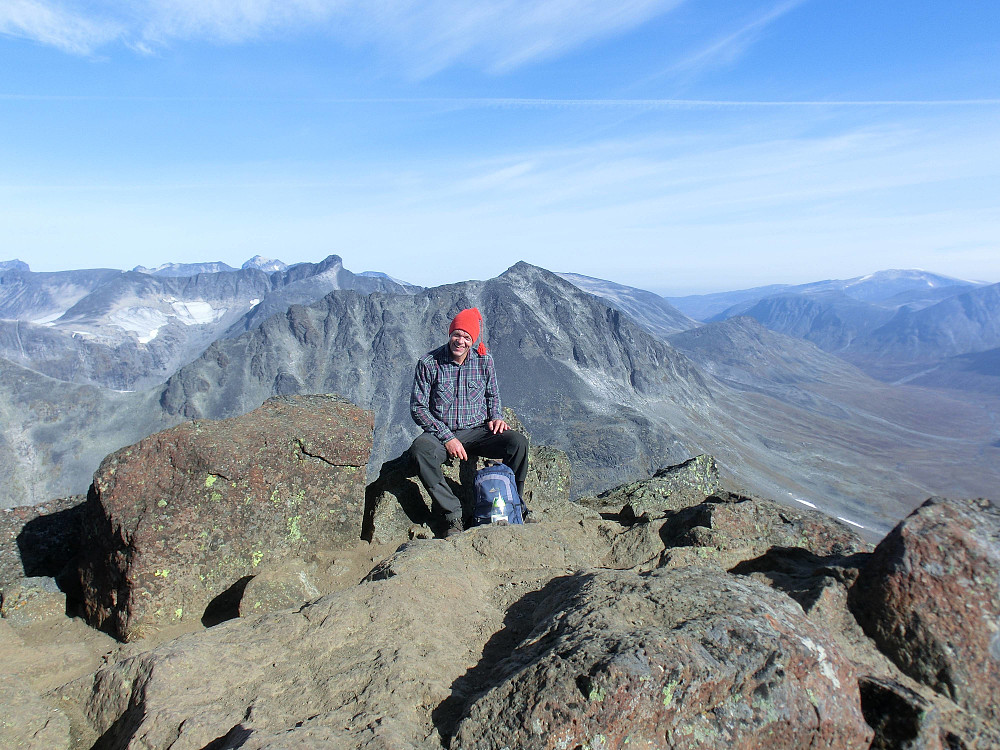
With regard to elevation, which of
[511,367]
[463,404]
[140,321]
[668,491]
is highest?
[463,404]

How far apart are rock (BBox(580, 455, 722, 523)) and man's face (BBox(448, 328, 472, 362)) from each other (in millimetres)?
3819

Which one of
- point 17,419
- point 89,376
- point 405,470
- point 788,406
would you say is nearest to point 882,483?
point 788,406

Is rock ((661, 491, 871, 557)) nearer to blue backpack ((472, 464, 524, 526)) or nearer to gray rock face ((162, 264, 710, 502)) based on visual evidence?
blue backpack ((472, 464, 524, 526))

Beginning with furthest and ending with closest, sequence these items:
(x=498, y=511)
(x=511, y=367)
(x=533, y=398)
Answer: (x=511, y=367) → (x=533, y=398) → (x=498, y=511)

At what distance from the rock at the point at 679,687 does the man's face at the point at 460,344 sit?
4920 millimetres

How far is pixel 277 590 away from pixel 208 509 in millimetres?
1309

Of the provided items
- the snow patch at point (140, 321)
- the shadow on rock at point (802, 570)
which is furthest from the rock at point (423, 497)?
the snow patch at point (140, 321)

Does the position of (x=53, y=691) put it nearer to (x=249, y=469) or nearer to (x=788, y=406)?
(x=249, y=469)

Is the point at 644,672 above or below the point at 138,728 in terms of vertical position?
above

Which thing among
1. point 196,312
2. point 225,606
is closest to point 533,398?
point 225,606

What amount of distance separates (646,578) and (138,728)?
348 centimetres

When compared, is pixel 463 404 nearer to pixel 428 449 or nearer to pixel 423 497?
pixel 428 449

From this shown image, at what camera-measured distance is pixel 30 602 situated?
599 cm

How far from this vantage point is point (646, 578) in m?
4.36
